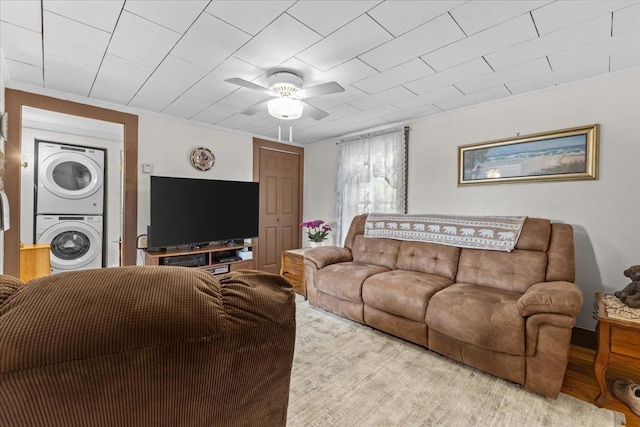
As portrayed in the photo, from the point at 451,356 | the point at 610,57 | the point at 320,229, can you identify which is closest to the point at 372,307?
the point at 451,356

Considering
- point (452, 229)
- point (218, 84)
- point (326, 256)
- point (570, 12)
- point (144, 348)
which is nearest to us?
point (144, 348)

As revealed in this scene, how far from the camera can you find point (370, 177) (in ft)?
13.5

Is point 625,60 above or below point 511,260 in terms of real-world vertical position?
above

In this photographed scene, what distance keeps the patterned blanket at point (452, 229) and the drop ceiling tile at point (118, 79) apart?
281 centimetres

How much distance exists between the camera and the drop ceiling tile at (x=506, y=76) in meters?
2.29

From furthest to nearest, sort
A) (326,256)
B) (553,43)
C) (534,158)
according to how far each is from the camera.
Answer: (326,256) → (534,158) → (553,43)

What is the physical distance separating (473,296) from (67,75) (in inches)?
153

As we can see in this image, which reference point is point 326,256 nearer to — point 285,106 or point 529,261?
point 285,106

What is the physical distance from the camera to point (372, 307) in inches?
107

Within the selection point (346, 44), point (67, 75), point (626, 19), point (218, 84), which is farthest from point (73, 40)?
point (626, 19)

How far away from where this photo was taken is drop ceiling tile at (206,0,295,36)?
163cm

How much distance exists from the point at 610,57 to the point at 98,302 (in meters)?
3.33

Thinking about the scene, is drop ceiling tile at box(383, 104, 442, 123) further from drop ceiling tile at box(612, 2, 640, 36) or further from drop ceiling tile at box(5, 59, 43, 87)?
drop ceiling tile at box(5, 59, 43, 87)

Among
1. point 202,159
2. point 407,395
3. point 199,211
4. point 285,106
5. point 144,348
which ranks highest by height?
point 285,106
